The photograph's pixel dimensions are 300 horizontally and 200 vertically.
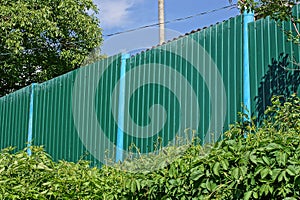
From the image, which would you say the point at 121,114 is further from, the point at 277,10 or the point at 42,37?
the point at 42,37

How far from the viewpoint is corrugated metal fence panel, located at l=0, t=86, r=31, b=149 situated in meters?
8.33

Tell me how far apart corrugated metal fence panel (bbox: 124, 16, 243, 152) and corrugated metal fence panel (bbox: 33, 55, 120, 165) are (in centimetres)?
47

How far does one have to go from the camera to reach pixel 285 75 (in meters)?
3.79

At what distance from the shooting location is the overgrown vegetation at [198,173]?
2348 millimetres

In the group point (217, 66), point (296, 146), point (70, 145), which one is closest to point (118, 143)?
point (70, 145)

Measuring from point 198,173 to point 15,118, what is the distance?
A: 21.5ft

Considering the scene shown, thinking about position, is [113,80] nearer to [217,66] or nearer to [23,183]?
[217,66]

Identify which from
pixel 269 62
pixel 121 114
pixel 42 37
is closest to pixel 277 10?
pixel 269 62

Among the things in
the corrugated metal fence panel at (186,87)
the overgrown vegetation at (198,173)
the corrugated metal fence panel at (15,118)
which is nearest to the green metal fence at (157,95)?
the corrugated metal fence panel at (186,87)

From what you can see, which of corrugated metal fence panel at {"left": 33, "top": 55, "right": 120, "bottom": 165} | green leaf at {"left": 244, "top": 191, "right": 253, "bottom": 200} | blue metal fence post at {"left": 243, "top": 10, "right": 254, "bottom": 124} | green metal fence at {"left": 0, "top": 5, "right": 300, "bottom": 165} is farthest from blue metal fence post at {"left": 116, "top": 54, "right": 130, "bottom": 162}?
green leaf at {"left": 244, "top": 191, "right": 253, "bottom": 200}

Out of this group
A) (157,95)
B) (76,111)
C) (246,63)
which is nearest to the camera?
(246,63)

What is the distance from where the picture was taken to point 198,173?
2656 millimetres

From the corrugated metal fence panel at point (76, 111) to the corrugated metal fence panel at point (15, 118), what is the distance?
1.30 feet

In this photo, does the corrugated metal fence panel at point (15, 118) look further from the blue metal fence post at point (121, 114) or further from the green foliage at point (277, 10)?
the green foliage at point (277, 10)
